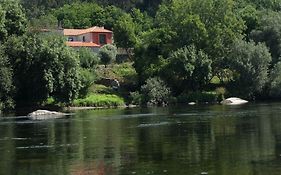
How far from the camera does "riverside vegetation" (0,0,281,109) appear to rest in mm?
89625

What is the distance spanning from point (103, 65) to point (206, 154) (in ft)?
303

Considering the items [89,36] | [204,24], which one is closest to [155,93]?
[204,24]

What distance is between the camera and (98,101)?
97.2 meters

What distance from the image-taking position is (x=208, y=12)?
115m

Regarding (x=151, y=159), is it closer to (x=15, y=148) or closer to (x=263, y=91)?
(x=15, y=148)

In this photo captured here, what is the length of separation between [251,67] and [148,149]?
70.7m

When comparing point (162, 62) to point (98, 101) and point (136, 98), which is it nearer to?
point (136, 98)

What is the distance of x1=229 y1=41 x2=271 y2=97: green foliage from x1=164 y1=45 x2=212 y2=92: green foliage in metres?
5.19

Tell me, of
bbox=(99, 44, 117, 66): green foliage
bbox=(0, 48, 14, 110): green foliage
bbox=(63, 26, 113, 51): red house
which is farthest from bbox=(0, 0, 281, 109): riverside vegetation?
bbox=(63, 26, 113, 51): red house

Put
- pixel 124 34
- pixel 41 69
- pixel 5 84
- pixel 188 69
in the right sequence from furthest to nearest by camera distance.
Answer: pixel 124 34
pixel 188 69
pixel 41 69
pixel 5 84

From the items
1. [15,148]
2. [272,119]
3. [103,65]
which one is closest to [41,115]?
[272,119]

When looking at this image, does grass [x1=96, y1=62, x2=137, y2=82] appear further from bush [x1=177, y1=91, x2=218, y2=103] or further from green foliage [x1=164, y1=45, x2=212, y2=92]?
bush [x1=177, y1=91, x2=218, y2=103]

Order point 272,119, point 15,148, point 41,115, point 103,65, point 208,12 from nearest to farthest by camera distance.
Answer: point 15,148
point 272,119
point 41,115
point 208,12
point 103,65

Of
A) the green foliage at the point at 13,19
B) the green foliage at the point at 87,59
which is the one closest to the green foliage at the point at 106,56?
the green foliage at the point at 87,59
